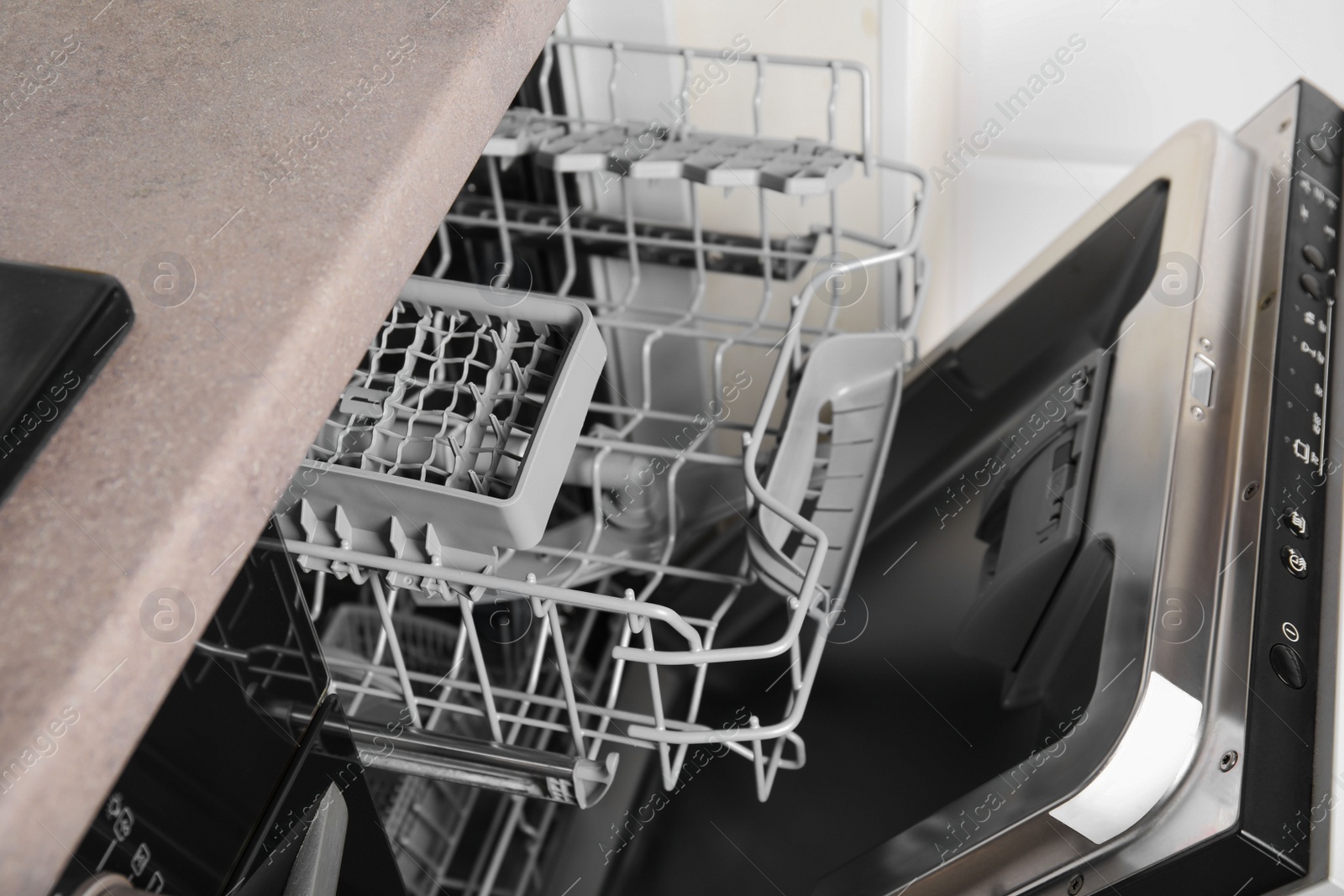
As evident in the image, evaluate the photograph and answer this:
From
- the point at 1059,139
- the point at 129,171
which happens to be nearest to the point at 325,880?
the point at 129,171

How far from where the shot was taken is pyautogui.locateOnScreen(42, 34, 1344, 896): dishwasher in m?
0.40

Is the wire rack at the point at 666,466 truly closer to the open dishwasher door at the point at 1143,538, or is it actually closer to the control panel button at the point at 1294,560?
the open dishwasher door at the point at 1143,538

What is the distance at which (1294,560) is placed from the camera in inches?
18.1

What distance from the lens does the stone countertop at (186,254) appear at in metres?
0.28

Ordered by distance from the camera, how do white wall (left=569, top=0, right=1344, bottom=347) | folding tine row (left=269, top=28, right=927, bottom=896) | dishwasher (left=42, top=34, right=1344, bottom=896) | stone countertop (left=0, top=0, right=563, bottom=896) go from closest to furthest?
stone countertop (left=0, top=0, right=563, bottom=896) → dishwasher (left=42, top=34, right=1344, bottom=896) → folding tine row (left=269, top=28, right=927, bottom=896) → white wall (left=569, top=0, right=1344, bottom=347)

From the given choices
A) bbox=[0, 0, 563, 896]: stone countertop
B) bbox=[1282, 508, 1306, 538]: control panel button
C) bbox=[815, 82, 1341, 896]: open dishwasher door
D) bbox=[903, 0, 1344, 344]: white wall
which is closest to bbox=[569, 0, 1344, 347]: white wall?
bbox=[903, 0, 1344, 344]: white wall

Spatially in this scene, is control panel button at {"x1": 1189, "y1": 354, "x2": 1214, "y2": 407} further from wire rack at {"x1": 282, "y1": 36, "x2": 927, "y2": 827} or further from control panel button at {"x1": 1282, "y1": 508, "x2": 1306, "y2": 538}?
wire rack at {"x1": 282, "y1": 36, "x2": 927, "y2": 827}

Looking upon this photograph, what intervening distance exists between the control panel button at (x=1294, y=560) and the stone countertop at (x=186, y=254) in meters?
0.43

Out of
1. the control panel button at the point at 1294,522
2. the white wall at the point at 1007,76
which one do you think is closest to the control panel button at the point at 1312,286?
the control panel button at the point at 1294,522

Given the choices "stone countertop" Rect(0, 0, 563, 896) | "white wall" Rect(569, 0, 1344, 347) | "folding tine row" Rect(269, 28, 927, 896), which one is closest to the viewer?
"stone countertop" Rect(0, 0, 563, 896)

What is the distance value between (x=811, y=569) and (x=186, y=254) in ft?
1.06

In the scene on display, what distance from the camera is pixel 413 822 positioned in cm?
93

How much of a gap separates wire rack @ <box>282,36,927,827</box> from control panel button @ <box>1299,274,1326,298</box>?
235 millimetres

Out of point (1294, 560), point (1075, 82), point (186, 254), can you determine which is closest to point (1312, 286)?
point (1294, 560)
